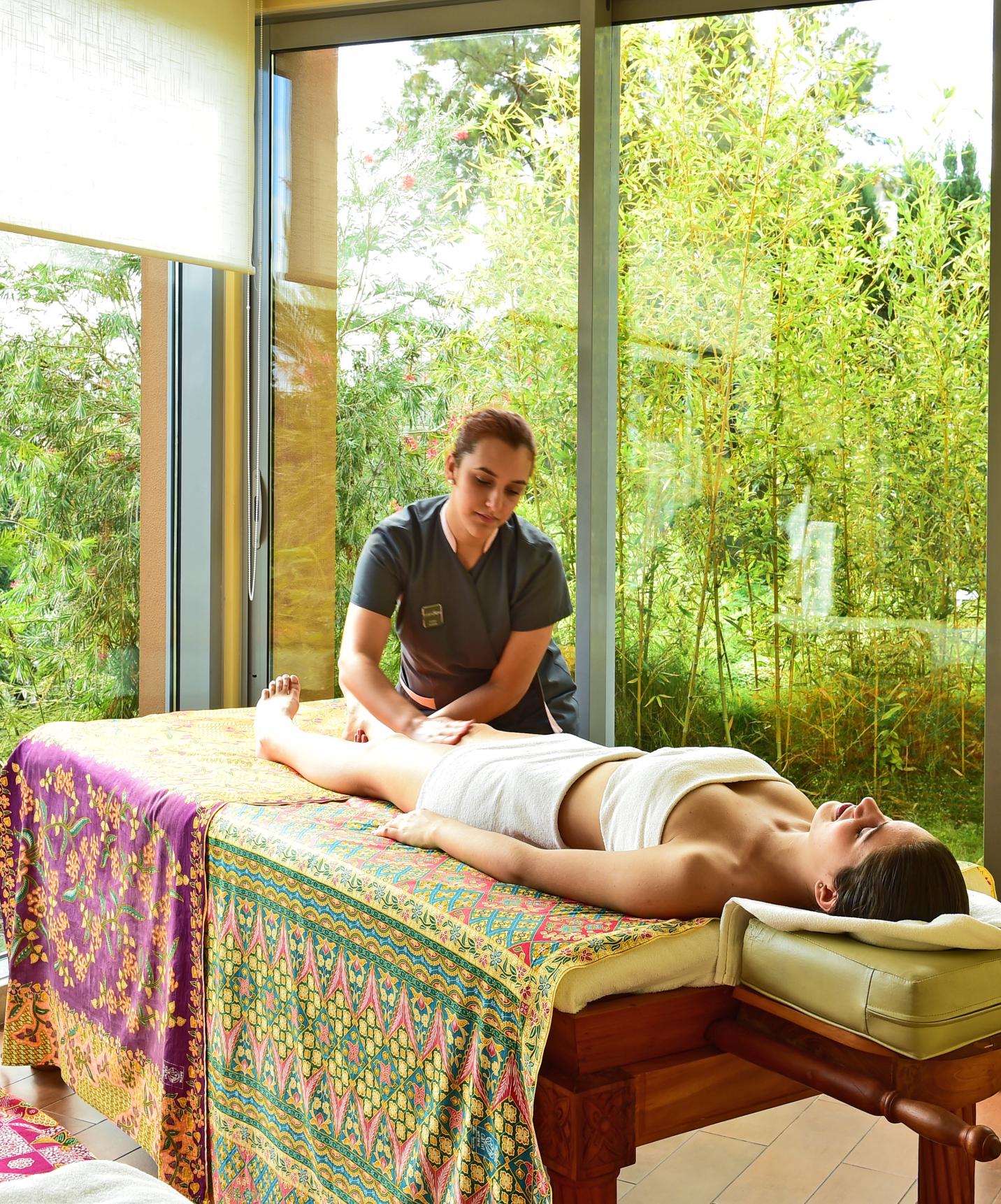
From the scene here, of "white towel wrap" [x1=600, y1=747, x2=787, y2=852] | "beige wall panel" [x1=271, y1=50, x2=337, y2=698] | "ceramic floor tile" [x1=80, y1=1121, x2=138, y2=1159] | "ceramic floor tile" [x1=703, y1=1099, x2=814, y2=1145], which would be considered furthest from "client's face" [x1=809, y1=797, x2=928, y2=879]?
"beige wall panel" [x1=271, y1=50, x2=337, y2=698]

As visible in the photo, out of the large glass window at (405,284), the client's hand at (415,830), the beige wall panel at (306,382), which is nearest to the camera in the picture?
the client's hand at (415,830)

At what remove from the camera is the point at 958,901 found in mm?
1490

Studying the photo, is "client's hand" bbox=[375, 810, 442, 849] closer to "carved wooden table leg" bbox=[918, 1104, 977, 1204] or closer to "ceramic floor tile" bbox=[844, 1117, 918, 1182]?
"carved wooden table leg" bbox=[918, 1104, 977, 1204]

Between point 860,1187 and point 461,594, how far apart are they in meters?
1.38

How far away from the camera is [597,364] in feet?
9.41

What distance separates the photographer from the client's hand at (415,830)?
1892 mm

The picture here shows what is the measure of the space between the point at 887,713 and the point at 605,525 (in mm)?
789

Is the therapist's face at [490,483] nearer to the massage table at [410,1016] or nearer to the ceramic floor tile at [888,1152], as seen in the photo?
the massage table at [410,1016]

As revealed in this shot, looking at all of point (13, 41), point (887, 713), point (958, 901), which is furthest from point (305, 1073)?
point (13, 41)

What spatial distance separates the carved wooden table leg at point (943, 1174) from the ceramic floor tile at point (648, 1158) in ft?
1.51

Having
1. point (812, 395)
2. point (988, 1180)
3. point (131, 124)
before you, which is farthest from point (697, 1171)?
point (131, 124)

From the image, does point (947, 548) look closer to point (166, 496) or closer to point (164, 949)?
point (164, 949)

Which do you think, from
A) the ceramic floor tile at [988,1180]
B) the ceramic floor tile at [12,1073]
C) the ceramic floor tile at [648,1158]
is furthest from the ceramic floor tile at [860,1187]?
the ceramic floor tile at [12,1073]

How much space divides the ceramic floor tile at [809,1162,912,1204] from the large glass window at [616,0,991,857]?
80 cm
